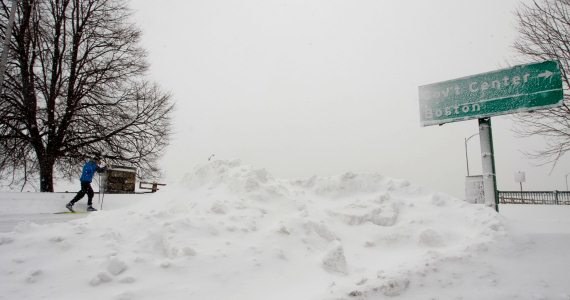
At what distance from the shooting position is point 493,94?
6.78 meters

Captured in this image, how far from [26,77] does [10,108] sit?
1534 millimetres

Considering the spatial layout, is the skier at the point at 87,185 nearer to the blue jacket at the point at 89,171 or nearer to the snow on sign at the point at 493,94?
the blue jacket at the point at 89,171

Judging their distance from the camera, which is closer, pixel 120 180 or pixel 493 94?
pixel 493 94

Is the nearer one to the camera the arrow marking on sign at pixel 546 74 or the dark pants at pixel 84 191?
the arrow marking on sign at pixel 546 74

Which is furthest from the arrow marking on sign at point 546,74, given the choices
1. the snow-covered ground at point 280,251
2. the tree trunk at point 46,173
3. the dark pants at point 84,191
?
the tree trunk at point 46,173

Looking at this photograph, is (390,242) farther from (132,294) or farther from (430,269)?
(132,294)

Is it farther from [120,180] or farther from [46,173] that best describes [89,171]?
[120,180]

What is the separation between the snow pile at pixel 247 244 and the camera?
3396 millimetres

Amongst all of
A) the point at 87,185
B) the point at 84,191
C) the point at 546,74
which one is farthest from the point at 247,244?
the point at 84,191

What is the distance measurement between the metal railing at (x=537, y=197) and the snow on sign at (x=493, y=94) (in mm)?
20176

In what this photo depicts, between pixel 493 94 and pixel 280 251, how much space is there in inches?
223

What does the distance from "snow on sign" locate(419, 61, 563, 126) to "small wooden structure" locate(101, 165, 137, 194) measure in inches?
540

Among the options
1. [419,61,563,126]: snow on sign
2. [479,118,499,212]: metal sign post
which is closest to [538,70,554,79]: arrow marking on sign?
[419,61,563,126]: snow on sign

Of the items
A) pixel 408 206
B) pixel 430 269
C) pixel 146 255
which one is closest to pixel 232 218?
pixel 146 255
